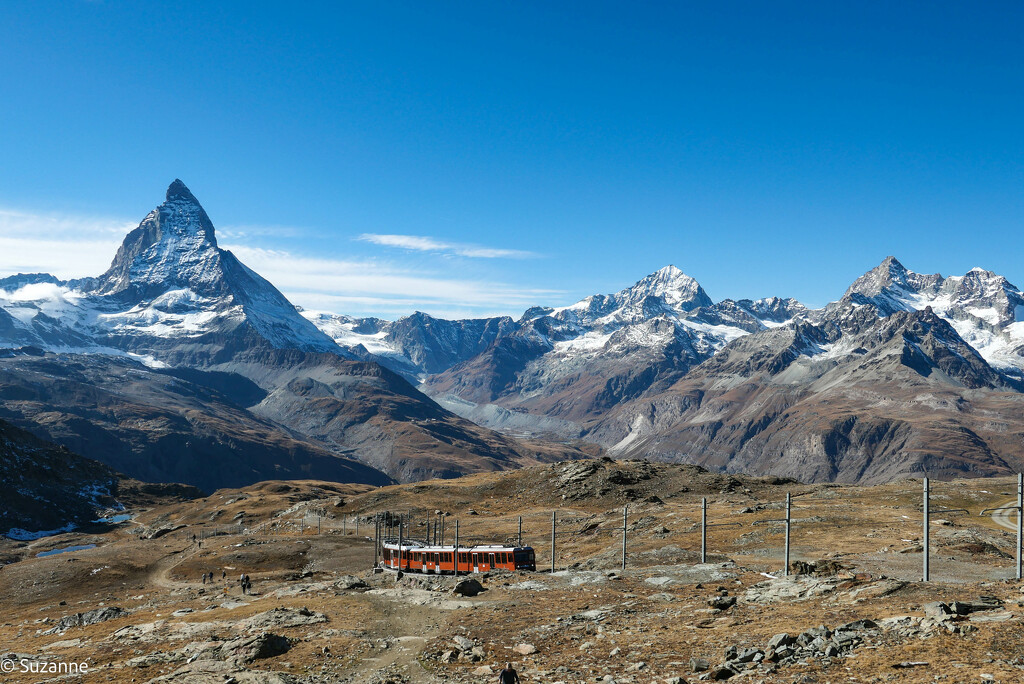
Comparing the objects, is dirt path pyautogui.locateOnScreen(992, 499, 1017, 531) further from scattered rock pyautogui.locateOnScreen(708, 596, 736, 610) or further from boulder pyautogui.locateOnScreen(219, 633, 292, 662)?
boulder pyautogui.locateOnScreen(219, 633, 292, 662)

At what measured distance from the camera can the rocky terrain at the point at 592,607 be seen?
28.4 m

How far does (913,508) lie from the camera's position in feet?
316

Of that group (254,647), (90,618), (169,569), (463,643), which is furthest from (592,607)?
(169,569)

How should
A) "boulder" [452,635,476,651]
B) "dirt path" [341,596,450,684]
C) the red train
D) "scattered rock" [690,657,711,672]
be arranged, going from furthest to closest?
the red train, "boulder" [452,635,476,651], "dirt path" [341,596,450,684], "scattered rock" [690,657,711,672]

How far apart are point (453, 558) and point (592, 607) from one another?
35162 mm

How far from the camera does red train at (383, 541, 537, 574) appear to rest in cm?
7338

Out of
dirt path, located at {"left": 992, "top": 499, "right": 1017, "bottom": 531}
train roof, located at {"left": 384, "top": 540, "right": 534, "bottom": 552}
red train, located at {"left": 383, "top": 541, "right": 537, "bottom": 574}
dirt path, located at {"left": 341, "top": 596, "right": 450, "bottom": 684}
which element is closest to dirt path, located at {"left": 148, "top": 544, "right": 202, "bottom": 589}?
red train, located at {"left": 383, "top": 541, "right": 537, "bottom": 574}

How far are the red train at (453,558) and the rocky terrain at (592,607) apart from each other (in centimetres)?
426

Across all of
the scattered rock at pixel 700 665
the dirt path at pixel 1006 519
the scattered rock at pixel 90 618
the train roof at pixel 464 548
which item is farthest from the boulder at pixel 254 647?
the dirt path at pixel 1006 519

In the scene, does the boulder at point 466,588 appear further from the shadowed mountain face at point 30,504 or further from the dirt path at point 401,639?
the shadowed mountain face at point 30,504

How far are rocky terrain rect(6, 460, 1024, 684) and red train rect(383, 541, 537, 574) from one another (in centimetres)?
426

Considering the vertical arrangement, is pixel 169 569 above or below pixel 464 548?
below

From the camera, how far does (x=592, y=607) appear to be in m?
45.3

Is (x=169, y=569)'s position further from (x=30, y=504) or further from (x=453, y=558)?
(x=30, y=504)
